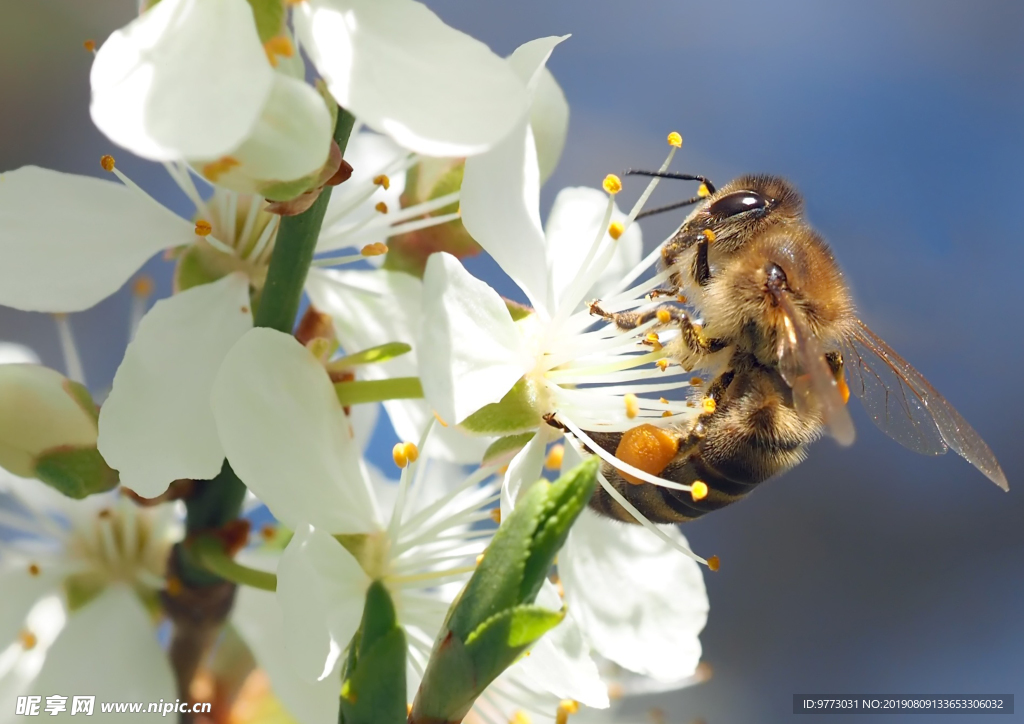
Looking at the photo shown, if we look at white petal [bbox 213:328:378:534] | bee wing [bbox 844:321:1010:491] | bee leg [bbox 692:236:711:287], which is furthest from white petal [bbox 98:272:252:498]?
bee wing [bbox 844:321:1010:491]

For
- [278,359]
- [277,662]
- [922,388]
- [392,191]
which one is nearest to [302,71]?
[278,359]

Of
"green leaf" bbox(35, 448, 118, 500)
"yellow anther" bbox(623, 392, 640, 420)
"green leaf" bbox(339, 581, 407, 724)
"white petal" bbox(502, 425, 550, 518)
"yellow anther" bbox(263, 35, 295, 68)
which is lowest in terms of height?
"green leaf" bbox(35, 448, 118, 500)

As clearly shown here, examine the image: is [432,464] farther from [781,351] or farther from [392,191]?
[781,351]

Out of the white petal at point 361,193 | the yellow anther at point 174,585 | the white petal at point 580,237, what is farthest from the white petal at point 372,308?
the yellow anther at point 174,585

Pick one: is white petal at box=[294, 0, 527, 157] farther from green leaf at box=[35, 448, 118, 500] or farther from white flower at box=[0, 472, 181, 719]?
white flower at box=[0, 472, 181, 719]

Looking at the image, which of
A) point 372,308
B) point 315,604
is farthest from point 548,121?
point 315,604

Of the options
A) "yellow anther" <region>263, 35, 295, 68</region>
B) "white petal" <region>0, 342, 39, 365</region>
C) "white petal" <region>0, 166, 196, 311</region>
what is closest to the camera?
"yellow anther" <region>263, 35, 295, 68</region>

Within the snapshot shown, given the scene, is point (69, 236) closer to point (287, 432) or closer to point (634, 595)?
point (287, 432)
